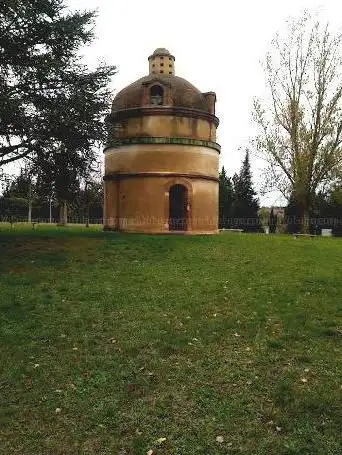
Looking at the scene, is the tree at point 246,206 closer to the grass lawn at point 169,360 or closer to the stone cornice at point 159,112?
the stone cornice at point 159,112

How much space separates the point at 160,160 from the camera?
76.0ft

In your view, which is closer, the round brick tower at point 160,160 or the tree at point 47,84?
the tree at point 47,84

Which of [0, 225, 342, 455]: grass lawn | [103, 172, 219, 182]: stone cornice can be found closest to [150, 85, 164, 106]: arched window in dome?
[103, 172, 219, 182]: stone cornice

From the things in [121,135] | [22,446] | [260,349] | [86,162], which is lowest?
[22,446]

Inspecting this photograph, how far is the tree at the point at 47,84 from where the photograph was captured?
15.2 meters

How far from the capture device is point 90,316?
9.60m

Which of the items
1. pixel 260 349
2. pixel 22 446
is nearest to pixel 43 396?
pixel 22 446

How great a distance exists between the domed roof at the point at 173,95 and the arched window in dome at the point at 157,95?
0.36 meters

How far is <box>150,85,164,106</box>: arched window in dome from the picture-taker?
78.0ft

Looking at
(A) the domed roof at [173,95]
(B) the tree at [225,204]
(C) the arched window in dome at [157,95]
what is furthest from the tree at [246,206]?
(C) the arched window in dome at [157,95]

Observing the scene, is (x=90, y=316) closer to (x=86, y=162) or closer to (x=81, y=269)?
(x=81, y=269)

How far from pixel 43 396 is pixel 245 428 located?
2799 millimetres

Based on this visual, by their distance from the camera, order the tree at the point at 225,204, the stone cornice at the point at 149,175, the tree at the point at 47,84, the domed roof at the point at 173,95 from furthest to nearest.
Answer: the tree at the point at 225,204
the domed roof at the point at 173,95
the stone cornice at the point at 149,175
the tree at the point at 47,84

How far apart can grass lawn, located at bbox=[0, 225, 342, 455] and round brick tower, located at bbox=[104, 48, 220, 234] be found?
31.1 ft
